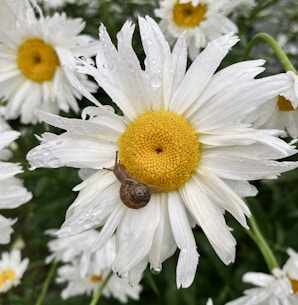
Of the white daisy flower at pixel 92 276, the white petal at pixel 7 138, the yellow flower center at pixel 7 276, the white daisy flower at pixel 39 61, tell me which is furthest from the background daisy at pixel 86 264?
the white petal at pixel 7 138

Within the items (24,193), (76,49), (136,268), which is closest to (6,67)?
(76,49)

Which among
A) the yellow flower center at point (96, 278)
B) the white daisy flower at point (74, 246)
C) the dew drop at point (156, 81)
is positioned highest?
the dew drop at point (156, 81)

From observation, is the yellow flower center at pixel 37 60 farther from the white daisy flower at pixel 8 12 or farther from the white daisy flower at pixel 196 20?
the white daisy flower at pixel 196 20

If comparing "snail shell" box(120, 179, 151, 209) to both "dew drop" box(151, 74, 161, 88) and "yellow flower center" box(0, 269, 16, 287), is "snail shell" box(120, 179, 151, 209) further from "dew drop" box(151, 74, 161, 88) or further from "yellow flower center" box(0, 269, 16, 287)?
"yellow flower center" box(0, 269, 16, 287)

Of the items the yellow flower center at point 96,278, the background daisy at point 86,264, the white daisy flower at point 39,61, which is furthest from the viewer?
the yellow flower center at point 96,278

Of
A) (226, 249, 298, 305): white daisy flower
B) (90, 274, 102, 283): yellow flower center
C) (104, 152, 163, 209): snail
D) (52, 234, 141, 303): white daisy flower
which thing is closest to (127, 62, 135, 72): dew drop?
(104, 152, 163, 209): snail

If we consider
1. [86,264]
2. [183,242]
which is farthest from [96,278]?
[183,242]

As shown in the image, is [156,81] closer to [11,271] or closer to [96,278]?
[96,278]
